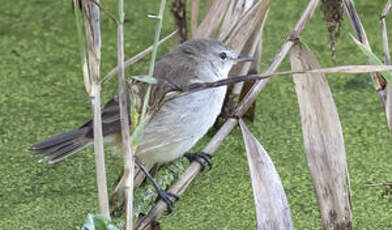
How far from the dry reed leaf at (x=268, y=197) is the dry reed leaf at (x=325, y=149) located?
13 cm

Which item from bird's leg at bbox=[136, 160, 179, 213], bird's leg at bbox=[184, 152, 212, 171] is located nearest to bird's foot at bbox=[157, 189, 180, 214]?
bird's leg at bbox=[136, 160, 179, 213]

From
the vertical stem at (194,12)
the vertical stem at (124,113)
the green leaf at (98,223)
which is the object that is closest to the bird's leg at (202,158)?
the green leaf at (98,223)

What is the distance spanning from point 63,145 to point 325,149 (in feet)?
3.07

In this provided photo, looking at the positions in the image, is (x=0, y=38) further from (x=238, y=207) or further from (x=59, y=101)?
(x=238, y=207)

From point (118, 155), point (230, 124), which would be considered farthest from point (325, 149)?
point (118, 155)

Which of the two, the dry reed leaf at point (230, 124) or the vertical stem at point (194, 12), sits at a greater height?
the vertical stem at point (194, 12)

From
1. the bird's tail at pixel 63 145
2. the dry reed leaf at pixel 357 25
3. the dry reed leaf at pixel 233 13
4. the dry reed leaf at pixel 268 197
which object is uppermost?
the dry reed leaf at pixel 233 13

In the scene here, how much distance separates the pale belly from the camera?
8.92 ft

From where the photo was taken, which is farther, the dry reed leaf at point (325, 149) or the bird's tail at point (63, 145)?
the bird's tail at point (63, 145)

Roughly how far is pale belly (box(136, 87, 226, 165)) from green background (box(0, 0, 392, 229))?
0.30 meters

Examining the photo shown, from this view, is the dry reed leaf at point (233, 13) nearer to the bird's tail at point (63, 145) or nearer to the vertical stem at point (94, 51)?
the bird's tail at point (63, 145)

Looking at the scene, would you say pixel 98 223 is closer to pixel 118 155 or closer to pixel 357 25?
pixel 118 155

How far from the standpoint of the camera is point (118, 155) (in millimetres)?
2994

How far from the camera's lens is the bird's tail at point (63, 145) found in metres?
2.79
